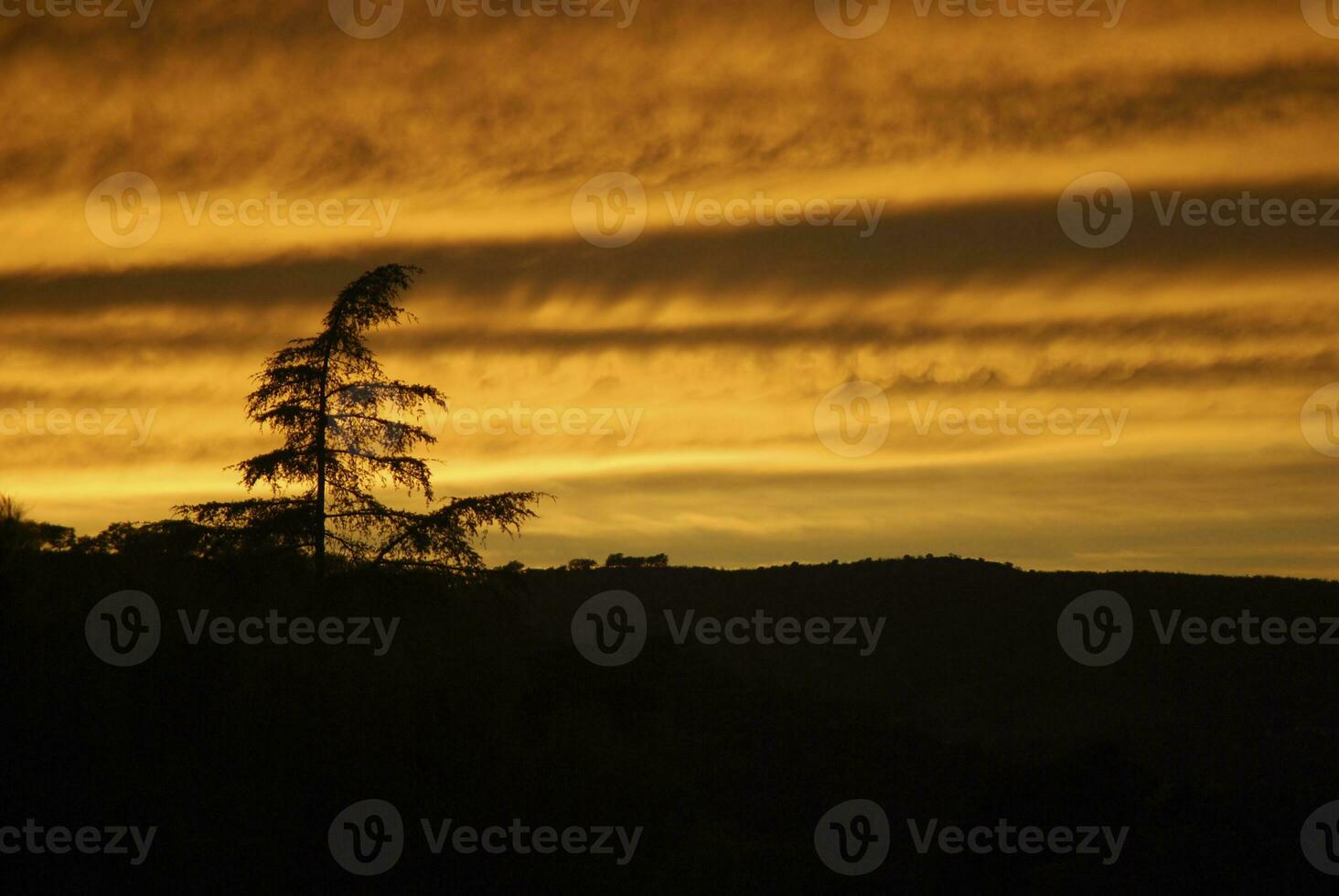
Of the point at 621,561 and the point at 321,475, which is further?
the point at 621,561

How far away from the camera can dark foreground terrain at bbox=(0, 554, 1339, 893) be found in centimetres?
1412

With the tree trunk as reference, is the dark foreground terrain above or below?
below

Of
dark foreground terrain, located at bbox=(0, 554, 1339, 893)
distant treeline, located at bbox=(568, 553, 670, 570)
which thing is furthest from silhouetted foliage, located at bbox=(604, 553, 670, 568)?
dark foreground terrain, located at bbox=(0, 554, 1339, 893)

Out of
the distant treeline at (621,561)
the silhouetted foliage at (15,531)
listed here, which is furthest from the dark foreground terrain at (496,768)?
the distant treeline at (621,561)

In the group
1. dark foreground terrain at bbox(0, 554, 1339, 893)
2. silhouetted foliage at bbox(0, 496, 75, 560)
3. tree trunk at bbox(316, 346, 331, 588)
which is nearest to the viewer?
dark foreground terrain at bbox(0, 554, 1339, 893)

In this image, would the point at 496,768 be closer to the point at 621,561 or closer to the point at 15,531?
the point at 15,531

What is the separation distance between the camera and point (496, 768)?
16.4m

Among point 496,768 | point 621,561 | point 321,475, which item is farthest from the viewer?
point 621,561

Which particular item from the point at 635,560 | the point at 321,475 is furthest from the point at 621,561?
the point at 321,475

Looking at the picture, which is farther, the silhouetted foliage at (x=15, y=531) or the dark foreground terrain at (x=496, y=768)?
the silhouetted foliage at (x=15, y=531)

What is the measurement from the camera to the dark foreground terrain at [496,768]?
1412cm

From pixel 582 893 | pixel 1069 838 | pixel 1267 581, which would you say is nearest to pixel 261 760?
pixel 582 893

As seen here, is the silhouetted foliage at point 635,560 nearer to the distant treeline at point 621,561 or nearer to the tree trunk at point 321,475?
the distant treeline at point 621,561

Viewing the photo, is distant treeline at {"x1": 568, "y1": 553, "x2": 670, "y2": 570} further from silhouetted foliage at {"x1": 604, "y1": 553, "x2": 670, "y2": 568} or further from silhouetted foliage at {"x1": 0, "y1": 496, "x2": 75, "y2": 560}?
silhouetted foliage at {"x1": 0, "y1": 496, "x2": 75, "y2": 560}
